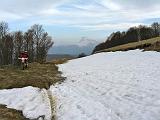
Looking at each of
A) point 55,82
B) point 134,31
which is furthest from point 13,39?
point 55,82

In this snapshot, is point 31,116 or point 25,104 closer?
point 31,116

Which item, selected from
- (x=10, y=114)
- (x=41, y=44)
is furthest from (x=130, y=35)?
(x=10, y=114)

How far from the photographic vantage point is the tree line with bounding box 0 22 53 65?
104281 mm

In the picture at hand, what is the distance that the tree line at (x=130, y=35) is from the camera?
158 m

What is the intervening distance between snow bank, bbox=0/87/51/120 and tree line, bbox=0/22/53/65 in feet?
270

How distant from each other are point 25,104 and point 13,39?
9470 cm

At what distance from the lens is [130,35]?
16338 centimetres

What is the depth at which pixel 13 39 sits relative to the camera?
109562 millimetres

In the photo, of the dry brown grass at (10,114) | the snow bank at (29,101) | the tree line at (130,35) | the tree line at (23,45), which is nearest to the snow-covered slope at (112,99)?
the snow bank at (29,101)

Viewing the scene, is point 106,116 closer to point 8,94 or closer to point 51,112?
point 51,112

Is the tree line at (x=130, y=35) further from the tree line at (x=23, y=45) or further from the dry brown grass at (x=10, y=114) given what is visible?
the dry brown grass at (x=10, y=114)

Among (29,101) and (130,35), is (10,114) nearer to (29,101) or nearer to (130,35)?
(29,101)

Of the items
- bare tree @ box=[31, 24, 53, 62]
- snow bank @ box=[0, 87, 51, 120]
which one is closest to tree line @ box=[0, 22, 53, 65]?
bare tree @ box=[31, 24, 53, 62]

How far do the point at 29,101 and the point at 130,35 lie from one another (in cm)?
14883
